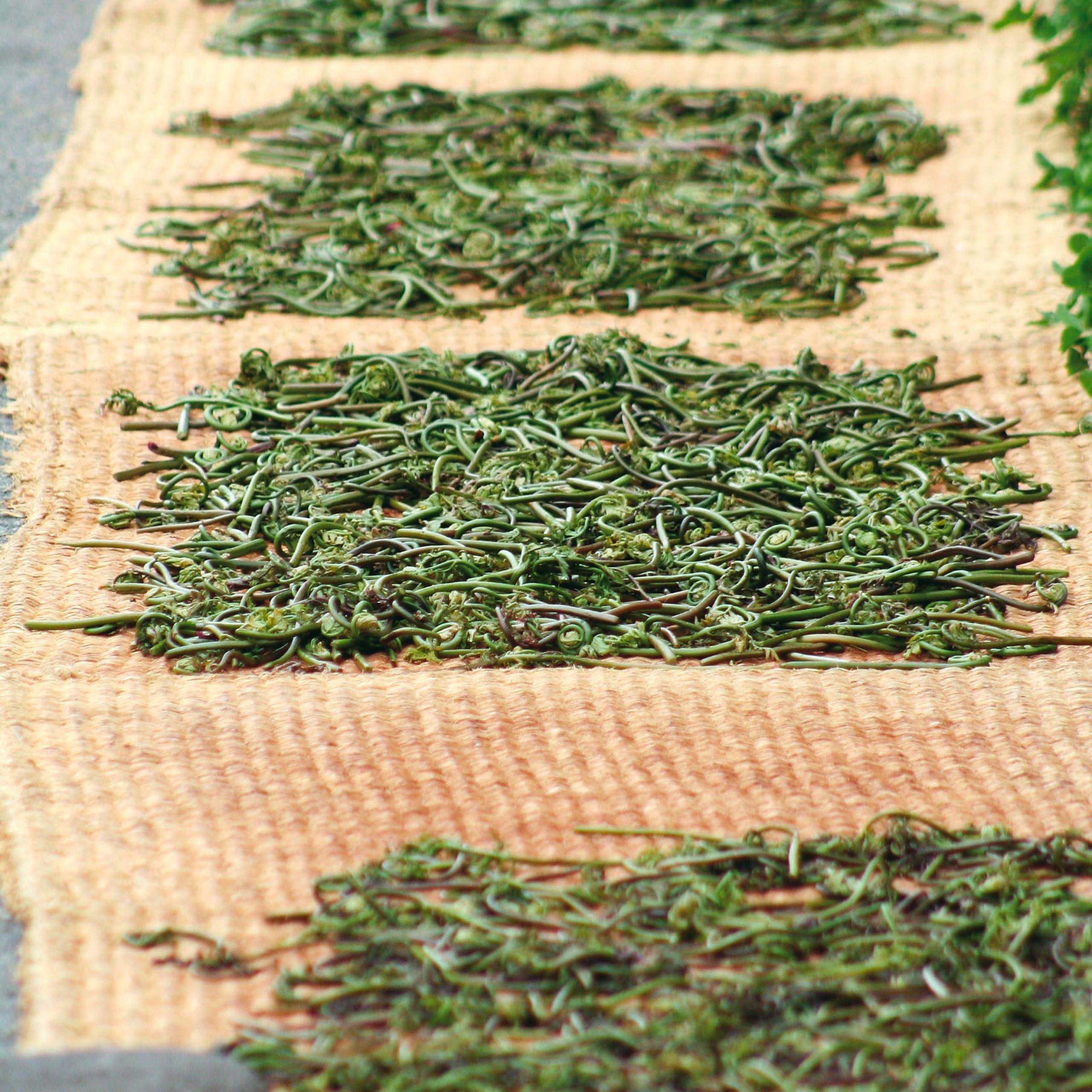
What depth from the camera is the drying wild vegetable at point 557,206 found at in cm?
370

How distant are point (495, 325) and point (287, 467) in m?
0.88

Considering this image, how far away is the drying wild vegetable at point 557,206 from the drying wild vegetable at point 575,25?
51cm

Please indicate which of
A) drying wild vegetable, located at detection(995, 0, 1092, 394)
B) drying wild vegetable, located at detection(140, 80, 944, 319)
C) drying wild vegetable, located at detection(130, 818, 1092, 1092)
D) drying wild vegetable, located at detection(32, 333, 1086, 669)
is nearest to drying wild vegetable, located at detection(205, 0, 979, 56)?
drying wild vegetable, located at detection(140, 80, 944, 319)

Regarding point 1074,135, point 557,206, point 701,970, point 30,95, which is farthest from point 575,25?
point 701,970

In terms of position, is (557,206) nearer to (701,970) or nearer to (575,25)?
(575,25)

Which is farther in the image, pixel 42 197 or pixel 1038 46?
pixel 1038 46

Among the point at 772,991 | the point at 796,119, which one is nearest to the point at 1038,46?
the point at 796,119

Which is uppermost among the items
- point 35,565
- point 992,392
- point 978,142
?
point 978,142

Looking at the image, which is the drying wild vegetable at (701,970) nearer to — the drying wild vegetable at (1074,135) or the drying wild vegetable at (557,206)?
the drying wild vegetable at (1074,135)

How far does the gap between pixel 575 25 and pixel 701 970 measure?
14.8 feet

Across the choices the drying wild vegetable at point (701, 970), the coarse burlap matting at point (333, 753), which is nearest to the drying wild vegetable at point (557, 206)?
the coarse burlap matting at point (333, 753)

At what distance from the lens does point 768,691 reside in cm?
221

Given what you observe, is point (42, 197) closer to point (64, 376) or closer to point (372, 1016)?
point (64, 376)

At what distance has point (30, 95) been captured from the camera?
509cm
